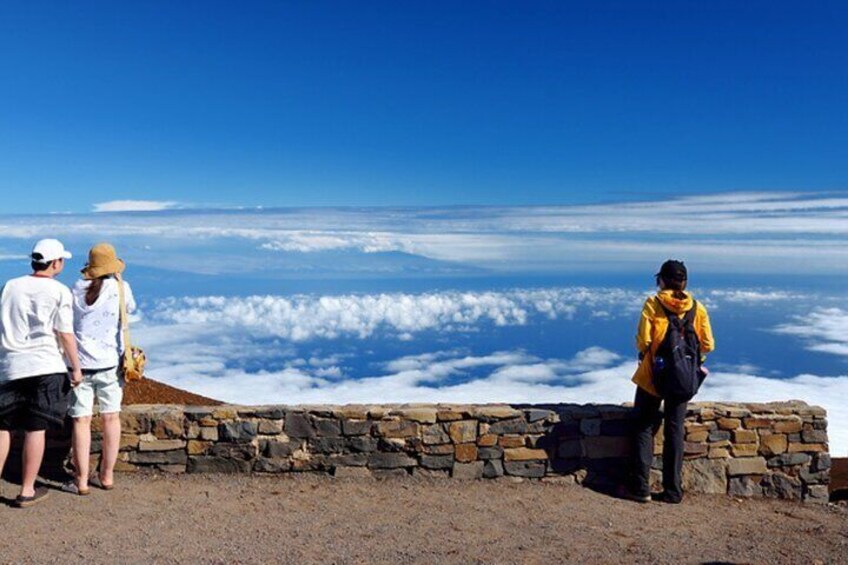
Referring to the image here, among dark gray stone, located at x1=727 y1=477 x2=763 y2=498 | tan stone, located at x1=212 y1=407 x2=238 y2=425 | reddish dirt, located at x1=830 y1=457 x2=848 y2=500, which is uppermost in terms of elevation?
tan stone, located at x1=212 y1=407 x2=238 y2=425

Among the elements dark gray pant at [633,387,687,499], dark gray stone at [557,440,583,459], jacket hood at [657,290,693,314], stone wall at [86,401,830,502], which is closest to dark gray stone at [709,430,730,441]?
stone wall at [86,401,830,502]

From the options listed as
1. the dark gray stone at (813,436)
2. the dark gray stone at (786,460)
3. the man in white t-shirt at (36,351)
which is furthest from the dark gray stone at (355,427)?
the dark gray stone at (813,436)

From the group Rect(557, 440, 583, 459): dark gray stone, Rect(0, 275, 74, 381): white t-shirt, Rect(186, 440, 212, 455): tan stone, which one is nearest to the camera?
Rect(0, 275, 74, 381): white t-shirt

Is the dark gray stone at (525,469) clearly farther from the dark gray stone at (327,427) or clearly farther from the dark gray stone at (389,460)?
the dark gray stone at (327,427)

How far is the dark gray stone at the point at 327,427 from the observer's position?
7.90m

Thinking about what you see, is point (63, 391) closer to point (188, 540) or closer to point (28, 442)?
point (28, 442)

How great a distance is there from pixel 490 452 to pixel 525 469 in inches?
16.4

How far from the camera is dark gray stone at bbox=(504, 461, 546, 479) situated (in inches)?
316

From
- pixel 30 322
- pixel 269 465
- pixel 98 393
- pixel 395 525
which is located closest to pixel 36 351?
pixel 30 322

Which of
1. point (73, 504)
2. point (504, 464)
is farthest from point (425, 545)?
point (73, 504)

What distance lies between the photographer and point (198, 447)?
7.85 m

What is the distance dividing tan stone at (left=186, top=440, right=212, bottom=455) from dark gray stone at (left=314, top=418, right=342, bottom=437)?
1.12 m

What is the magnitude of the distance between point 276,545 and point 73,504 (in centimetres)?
205

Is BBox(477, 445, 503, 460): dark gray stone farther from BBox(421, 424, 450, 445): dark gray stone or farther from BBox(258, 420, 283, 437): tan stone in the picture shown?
BBox(258, 420, 283, 437): tan stone
